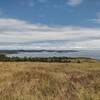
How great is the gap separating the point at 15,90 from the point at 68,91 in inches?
75.9

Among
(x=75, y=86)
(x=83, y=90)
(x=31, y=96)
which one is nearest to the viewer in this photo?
(x=31, y=96)

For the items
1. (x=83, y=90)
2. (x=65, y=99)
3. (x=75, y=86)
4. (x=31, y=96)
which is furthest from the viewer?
(x=75, y=86)

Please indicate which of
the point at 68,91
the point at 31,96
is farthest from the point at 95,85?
the point at 31,96

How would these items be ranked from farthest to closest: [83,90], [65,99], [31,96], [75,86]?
[75,86] → [83,90] → [31,96] → [65,99]

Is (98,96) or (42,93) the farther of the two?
(42,93)

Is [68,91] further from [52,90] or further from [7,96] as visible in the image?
[7,96]

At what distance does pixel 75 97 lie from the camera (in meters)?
8.15

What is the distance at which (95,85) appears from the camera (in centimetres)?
1021

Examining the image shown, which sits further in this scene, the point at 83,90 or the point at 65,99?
the point at 83,90

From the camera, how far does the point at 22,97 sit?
8.23m

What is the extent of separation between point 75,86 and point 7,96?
292 centimetres

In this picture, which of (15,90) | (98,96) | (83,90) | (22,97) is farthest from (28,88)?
(98,96)

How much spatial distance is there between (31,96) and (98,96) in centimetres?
223

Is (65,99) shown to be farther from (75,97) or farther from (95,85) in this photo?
(95,85)
